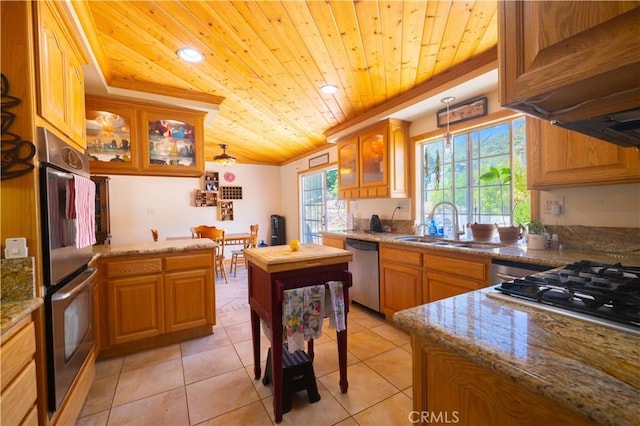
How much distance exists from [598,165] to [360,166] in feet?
7.65

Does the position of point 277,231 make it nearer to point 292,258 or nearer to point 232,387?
point 232,387

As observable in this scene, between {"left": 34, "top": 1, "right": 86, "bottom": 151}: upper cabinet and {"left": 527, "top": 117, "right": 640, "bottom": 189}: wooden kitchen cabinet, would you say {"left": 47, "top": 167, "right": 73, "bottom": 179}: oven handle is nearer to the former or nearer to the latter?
{"left": 34, "top": 1, "right": 86, "bottom": 151}: upper cabinet

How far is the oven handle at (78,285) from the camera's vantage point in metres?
1.37

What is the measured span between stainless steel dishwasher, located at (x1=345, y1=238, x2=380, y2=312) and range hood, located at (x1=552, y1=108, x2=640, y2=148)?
84.1 inches

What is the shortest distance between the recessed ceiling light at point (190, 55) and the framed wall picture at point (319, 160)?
2918 millimetres

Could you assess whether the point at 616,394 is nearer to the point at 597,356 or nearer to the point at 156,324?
the point at 597,356

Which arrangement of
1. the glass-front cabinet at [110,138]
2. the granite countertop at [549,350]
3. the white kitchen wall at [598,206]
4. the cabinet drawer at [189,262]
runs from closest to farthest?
the granite countertop at [549,350], the white kitchen wall at [598,206], the cabinet drawer at [189,262], the glass-front cabinet at [110,138]

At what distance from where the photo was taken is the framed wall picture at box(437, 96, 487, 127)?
2.61 meters

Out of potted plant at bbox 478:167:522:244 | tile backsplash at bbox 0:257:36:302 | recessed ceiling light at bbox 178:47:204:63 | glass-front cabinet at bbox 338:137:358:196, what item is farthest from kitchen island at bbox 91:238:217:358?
potted plant at bbox 478:167:522:244

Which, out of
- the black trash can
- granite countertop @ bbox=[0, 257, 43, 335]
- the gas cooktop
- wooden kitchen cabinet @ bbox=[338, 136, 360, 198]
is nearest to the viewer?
the gas cooktop

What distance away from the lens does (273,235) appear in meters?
6.78

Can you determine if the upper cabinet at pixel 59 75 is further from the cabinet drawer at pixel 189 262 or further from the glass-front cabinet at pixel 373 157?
the glass-front cabinet at pixel 373 157

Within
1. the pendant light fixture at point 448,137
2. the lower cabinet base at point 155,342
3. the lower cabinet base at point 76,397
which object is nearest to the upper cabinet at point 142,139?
the lower cabinet base at point 155,342

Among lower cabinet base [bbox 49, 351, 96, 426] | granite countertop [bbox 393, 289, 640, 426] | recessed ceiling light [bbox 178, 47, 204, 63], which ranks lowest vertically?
lower cabinet base [bbox 49, 351, 96, 426]
